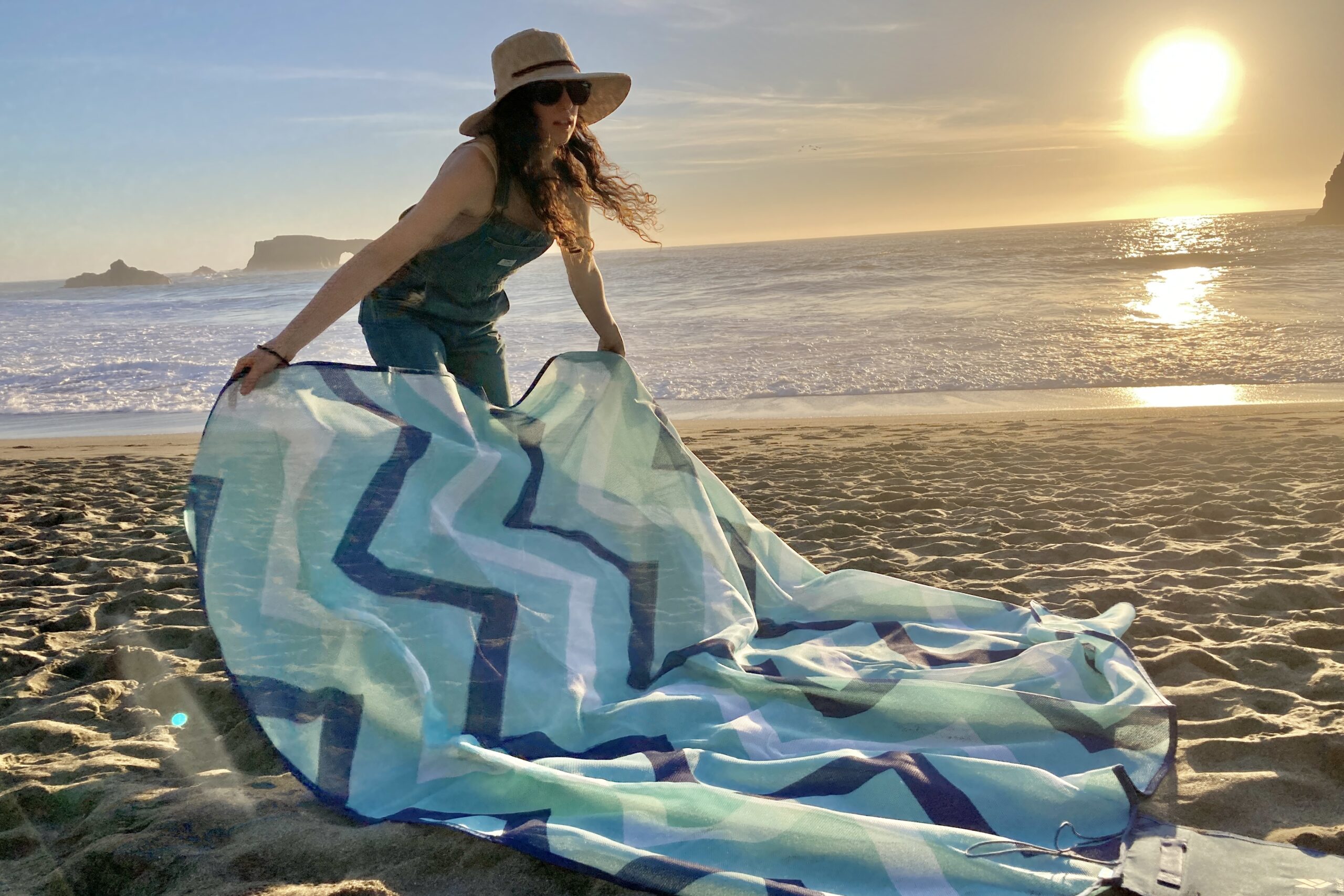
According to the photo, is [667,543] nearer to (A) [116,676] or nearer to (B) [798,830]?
(B) [798,830]

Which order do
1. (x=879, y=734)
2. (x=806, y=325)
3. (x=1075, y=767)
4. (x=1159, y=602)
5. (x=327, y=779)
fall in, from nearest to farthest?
(x=327, y=779)
(x=1075, y=767)
(x=879, y=734)
(x=1159, y=602)
(x=806, y=325)

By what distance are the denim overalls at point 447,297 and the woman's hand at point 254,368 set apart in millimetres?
402

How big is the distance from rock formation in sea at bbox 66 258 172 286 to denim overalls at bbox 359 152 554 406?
245 feet

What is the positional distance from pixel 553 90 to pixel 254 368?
43.3 inches

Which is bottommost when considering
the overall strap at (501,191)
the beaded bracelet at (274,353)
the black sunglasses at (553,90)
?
the beaded bracelet at (274,353)

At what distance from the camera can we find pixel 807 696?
229 centimetres

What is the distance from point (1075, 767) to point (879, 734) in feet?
1.43

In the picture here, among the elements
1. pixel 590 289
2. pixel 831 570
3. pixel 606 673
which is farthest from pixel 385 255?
pixel 831 570

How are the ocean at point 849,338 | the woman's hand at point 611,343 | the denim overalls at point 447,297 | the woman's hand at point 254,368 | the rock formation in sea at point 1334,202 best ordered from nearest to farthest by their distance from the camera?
the woman's hand at point 254,368
the denim overalls at point 447,297
the woman's hand at point 611,343
the ocean at point 849,338
the rock formation in sea at point 1334,202

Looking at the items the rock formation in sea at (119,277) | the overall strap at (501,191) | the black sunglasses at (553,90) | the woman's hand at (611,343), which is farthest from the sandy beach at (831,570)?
the rock formation in sea at (119,277)

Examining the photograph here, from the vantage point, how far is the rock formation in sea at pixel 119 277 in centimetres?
6856

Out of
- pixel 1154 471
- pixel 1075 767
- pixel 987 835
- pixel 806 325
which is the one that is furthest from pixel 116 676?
pixel 806 325

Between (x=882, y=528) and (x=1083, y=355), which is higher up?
(x=1083, y=355)

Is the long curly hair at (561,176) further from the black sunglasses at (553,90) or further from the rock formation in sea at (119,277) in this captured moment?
the rock formation in sea at (119,277)
